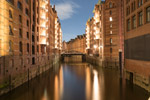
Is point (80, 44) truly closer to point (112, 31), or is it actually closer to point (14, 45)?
point (112, 31)

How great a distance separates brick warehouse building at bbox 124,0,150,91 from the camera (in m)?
15.9

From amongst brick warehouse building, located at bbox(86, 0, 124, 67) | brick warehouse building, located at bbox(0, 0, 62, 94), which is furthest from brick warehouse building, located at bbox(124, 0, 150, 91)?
brick warehouse building, located at bbox(0, 0, 62, 94)

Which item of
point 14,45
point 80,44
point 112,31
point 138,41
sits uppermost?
point 112,31

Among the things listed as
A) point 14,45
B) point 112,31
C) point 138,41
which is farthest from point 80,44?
point 14,45

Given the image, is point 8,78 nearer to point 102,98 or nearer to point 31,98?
point 31,98

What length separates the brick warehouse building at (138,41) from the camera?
1593 centimetres

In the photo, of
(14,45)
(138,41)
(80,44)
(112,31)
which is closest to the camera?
(138,41)

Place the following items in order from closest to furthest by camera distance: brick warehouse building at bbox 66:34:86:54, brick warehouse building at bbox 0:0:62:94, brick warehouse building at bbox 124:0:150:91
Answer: brick warehouse building at bbox 0:0:62:94 → brick warehouse building at bbox 124:0:150:91 → brick warehouse building at bbox 66:34:86:54

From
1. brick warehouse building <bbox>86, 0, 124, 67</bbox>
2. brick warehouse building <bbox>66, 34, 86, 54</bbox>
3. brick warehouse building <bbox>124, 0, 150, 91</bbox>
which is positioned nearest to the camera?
brick warehouse building <bbox>124, 0, 150, 91</bbox>

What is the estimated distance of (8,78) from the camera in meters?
16.5

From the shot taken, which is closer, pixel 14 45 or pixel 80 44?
pixel 14 45

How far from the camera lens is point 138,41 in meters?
18.0

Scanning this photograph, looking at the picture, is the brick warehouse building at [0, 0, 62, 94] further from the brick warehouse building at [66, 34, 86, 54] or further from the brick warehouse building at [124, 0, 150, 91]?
the brick warehouse building at [66, 34, 86, 54]

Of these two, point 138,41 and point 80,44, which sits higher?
point 80,44
